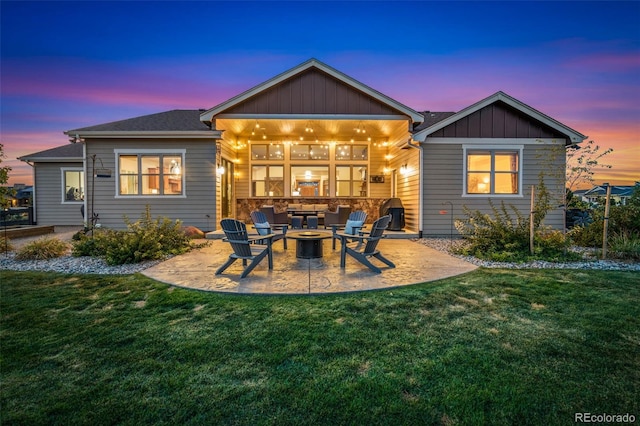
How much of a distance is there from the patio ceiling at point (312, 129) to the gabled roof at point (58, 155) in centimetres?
705

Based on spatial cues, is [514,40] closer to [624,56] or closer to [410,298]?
[624,56]

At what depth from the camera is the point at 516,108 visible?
29.5 feet

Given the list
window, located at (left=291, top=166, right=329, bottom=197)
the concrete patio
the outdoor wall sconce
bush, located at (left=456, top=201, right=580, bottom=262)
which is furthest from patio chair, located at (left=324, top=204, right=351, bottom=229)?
the outdoor wall sconce

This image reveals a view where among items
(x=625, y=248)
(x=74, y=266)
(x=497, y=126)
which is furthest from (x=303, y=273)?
(x=497, y=126)

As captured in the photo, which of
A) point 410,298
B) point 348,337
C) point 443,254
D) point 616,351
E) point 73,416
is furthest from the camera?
point 443,254

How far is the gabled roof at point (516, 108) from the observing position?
886cm

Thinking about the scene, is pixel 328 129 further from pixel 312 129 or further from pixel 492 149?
pixel 492 149

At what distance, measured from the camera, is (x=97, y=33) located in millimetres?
10484

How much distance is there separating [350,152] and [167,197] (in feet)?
24.5

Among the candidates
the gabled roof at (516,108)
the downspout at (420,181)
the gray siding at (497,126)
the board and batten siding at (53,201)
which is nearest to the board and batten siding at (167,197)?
the board and batten siding at (53,201)

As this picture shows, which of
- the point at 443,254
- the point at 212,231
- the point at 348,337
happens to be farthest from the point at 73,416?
the point at 212,231

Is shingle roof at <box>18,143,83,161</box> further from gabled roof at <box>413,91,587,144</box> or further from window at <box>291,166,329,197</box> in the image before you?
gabled roof at <box>413,91,587,144</box>

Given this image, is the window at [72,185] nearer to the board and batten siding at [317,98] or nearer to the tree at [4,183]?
the tree at [4,183]

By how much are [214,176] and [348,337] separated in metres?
8.38
